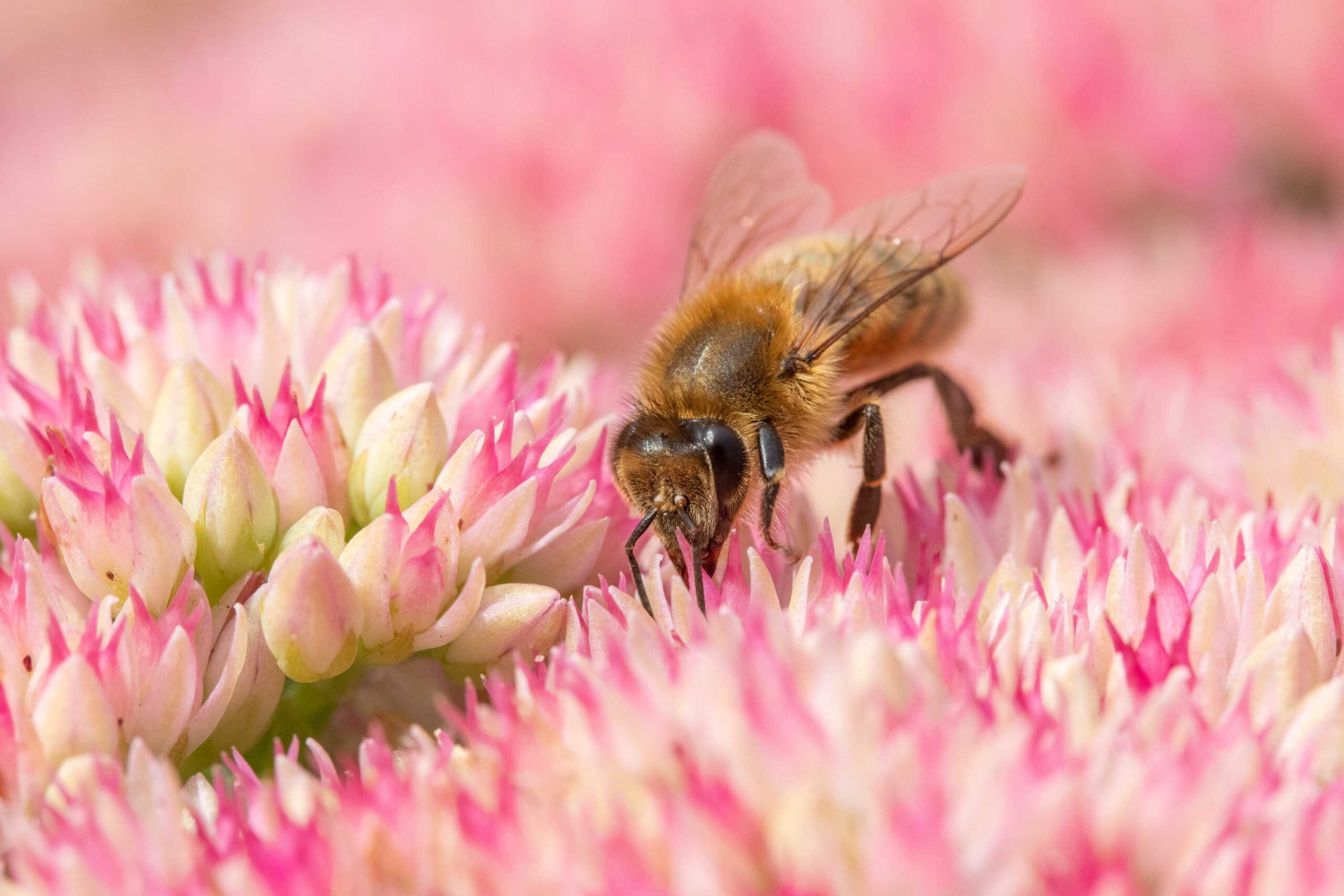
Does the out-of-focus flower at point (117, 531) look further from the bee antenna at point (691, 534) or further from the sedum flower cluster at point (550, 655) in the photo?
the bee antenna at point (691, 534)

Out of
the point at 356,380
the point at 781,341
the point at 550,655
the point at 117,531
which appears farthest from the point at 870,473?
the point at 117,531

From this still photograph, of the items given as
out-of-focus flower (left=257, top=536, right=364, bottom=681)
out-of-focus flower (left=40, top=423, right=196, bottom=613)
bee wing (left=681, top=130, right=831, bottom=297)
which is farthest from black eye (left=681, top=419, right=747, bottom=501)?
bee wing (left=681, top=130, right=831, bottom=297)

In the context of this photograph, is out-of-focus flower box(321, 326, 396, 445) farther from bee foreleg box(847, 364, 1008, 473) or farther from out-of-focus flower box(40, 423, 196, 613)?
bee foreleg box(847, 364, 1008, 473)

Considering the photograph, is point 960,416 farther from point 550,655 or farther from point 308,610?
point 308,610

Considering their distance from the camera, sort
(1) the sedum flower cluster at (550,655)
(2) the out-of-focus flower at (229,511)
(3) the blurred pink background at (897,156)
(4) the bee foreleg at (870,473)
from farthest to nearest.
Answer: (3) the blurred pink background at (897,156) → (4) the bee foreleg at (870,473) → (2) the out-of-focus flower at (229,511) → (1) the sedum flower cluster at (550,655)

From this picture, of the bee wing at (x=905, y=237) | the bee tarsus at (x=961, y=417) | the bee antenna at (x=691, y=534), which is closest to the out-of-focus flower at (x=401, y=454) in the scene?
the bee antenna at (x=691, y=534)

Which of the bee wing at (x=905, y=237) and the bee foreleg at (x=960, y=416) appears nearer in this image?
the bee wing at (x=905, y=237)
